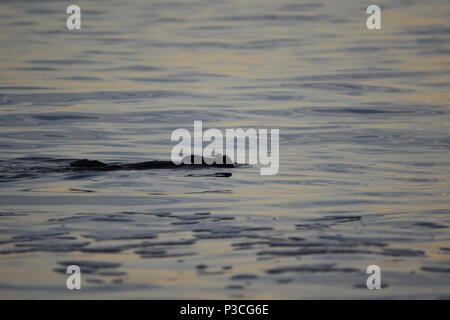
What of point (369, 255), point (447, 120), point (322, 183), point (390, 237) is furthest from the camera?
point (447, 120)

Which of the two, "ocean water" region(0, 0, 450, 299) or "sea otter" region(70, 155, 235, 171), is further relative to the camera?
"sea otter" region(70, 155, 235, 171)

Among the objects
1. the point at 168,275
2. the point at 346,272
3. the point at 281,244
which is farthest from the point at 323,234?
the point at 168,275

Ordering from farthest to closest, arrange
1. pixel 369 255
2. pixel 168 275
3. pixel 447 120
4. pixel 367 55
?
pixel 367 55 < pixel 447 120 < pixel 369 255 < pixel 168 275

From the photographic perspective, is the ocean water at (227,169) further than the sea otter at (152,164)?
No

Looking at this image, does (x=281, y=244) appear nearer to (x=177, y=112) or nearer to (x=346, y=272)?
(x=346, y=272)

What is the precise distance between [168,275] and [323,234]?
6.30 ft

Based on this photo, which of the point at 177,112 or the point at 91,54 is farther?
the point at 91,54

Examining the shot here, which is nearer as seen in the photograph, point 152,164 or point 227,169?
point 152,164

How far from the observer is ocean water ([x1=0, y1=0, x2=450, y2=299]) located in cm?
784

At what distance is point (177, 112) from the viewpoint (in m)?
17.8

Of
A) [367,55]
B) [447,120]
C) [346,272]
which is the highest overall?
[367,55]

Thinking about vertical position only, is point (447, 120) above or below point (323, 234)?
above

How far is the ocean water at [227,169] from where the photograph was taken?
7.84 metres

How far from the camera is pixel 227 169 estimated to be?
1259 centimetres
